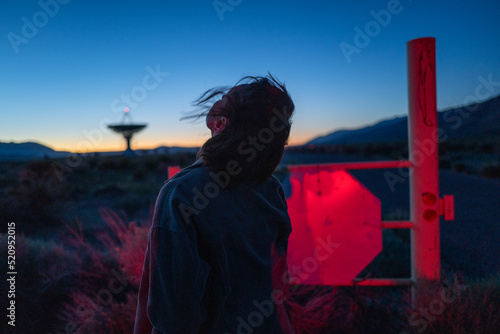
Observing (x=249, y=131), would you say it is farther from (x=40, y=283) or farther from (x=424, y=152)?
(x=40, y=283)

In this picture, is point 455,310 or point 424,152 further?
point 424,152

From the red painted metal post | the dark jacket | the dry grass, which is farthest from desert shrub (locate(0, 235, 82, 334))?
the red painted metal post

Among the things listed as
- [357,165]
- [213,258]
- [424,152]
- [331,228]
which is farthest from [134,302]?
[424,152]

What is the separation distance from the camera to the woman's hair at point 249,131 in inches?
49.0

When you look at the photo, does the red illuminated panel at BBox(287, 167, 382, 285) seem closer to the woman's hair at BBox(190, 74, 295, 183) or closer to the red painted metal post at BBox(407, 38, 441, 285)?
the red painted metal post at BBox(407, 38, 441, 285)

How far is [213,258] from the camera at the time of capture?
1226 mm

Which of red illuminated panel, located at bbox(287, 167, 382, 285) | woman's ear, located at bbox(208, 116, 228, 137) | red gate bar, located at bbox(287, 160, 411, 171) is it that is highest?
woman's ear, located at bbox(208, 116, 228, 137)

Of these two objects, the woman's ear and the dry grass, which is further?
the dry grass

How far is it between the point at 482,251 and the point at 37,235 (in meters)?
7.91

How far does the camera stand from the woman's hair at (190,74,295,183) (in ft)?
4.09

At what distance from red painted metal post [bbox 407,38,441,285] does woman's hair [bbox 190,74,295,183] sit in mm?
1906

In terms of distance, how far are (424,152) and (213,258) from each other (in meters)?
2.23

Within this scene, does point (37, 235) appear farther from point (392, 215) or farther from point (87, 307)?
point (392, 215)

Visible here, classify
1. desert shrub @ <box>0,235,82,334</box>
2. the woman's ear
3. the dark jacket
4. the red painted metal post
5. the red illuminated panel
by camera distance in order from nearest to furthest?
the dark jacket < the woman's ear < the red painted metal post < the red illuminated panel < desert shrub @ <box>0,235,82,334</box>
